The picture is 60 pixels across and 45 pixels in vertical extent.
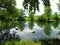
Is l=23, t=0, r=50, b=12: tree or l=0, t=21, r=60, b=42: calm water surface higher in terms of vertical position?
l=23, t=0, r=50, b=12: tree

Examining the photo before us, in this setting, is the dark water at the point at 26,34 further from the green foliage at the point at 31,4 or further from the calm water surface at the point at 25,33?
the green foliage at the point at 31,4

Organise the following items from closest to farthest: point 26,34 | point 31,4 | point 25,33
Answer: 1. point 31,4
2. point 26,34
3. point 25,33

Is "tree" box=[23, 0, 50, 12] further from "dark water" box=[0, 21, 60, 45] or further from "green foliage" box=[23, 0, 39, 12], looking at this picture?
"dark water" box=[0, 21, 60, 45]

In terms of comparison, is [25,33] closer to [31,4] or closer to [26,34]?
[26,34]

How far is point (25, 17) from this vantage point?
111 metres

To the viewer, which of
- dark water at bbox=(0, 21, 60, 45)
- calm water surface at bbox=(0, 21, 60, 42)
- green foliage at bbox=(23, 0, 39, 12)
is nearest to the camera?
green foliage at bbox=(23, 0, 39, 12)

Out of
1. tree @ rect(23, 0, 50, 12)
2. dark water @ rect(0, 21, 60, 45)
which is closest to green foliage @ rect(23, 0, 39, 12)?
tree @ rect(23, 0, 50, 12)

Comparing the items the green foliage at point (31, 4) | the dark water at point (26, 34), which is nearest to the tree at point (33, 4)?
the green foliage at point (31, 4)

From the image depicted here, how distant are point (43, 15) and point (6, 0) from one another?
183ft

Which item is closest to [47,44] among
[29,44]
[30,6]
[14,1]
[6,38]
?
[29,44]

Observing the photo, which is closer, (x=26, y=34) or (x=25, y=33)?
(x=26, y=34)

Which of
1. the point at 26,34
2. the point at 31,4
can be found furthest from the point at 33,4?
the point at 26,34

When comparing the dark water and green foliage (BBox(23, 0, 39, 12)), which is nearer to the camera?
green foliage (BBox(23, 0, 39, 12))

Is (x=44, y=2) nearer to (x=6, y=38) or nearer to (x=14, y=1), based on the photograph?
(x=6, y=38)
